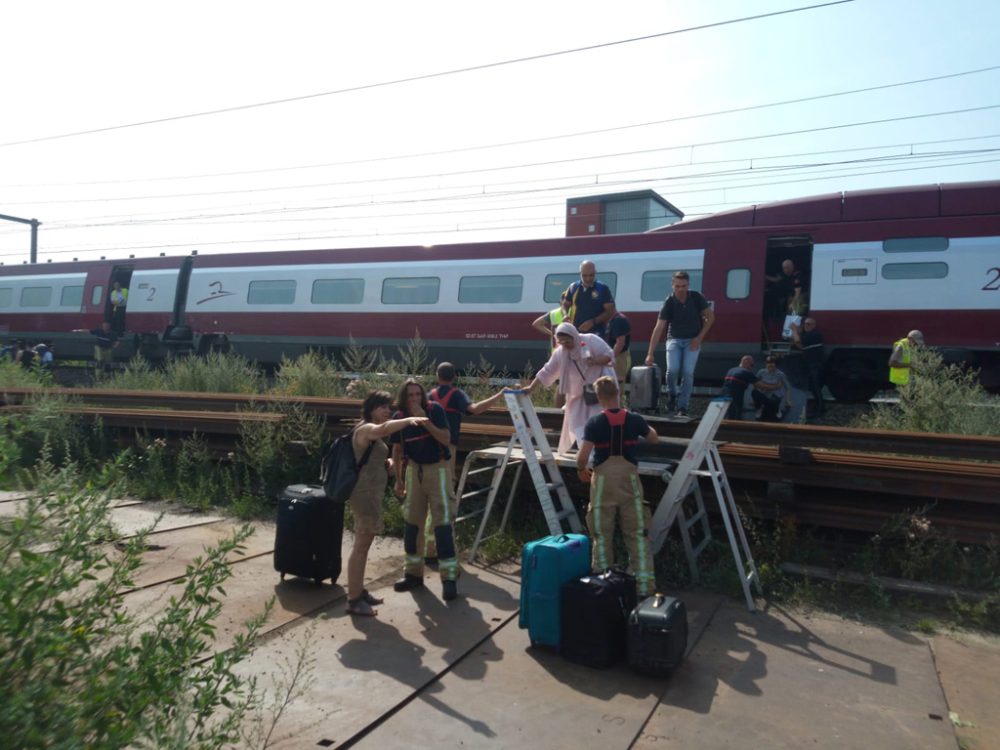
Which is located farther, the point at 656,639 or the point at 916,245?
the point at 916,245

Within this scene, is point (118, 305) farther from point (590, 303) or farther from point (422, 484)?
point (422, 484)

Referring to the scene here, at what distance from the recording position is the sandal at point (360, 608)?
5258 mm

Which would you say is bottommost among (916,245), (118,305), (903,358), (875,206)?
(903,358)

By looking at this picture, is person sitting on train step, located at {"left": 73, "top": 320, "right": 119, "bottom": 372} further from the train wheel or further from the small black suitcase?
the small black suitcase

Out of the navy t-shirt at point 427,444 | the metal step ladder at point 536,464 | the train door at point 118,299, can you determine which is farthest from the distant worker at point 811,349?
the train door at point 118,299

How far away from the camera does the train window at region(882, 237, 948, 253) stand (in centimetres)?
1217

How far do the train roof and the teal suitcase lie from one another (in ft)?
34.0

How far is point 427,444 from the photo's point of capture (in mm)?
5828

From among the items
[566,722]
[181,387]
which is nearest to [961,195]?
[566,722]

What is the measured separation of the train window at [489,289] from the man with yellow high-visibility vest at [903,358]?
695 centimetres

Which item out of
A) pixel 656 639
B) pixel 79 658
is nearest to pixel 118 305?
pixel 656 639

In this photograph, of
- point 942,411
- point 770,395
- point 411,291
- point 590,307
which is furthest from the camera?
point 411,291

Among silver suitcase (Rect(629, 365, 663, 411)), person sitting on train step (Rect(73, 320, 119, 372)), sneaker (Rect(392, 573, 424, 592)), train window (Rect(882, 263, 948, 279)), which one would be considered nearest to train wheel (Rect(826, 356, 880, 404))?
train window (Rect(882, 263, 948, 279))

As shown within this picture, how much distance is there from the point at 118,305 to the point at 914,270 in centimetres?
1962
